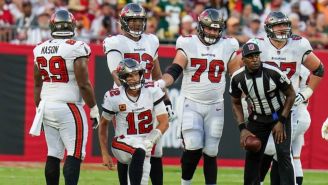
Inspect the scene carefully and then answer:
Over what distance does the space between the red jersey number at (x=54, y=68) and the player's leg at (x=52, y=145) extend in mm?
271

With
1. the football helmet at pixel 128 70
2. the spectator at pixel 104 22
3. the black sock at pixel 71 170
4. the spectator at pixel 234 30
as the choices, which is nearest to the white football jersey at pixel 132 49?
the football helmet at pixel 128 70

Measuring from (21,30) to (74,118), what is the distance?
23.4 ft

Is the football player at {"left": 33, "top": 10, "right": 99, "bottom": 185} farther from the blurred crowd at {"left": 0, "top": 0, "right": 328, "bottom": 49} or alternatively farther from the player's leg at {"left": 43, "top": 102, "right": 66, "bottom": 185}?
the blurred crowd at {"left": 0, "top": 0, "right": 328, "bottom": 49}

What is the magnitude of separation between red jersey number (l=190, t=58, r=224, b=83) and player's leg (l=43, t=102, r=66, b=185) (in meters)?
1.81

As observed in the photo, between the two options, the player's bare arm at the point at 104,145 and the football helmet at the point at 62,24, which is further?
the football helmet at the point at 62,24

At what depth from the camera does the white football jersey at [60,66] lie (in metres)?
9.84

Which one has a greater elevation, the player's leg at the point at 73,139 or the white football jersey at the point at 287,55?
the white football jersey at the point at 287,55

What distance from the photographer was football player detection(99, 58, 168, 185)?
9.84 m

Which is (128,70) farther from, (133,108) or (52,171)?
(52,171)

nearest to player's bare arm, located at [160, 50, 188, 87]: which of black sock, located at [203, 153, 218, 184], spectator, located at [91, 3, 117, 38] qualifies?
black sock, located at [203, 153, 218, 184]

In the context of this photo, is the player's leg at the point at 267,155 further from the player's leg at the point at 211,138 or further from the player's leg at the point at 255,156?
the player's leg at the point at 211,138

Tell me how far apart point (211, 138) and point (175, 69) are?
87 cm

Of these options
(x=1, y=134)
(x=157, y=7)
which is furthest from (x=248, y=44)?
(x=157, y=7)

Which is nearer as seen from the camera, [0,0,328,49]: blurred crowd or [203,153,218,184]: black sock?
[203,153,218,184]: black sock
